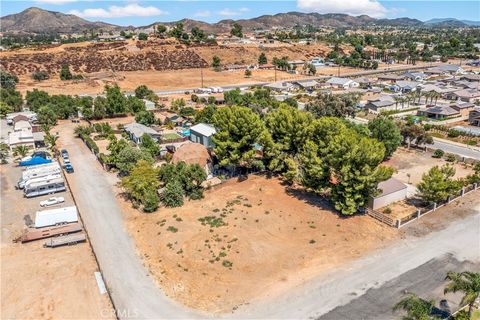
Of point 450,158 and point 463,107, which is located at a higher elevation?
point 463,107

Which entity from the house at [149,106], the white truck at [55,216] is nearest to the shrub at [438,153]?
the white truck at [55,216]

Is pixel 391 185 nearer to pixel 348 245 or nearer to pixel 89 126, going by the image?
pixel 348 245

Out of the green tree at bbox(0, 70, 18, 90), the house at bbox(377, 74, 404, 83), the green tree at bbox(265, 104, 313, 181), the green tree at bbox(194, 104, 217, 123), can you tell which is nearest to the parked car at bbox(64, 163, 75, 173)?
the green tree at bbox(194, 104, 217, 123)

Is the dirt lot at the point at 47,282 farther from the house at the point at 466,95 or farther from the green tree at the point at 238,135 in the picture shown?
the house at the point at 466,95

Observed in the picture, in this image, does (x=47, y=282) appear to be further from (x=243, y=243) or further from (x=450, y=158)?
(x=450, y=158)

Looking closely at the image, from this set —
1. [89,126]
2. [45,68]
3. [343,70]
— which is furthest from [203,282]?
[343,70]

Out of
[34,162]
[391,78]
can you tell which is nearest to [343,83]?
[391,78]
